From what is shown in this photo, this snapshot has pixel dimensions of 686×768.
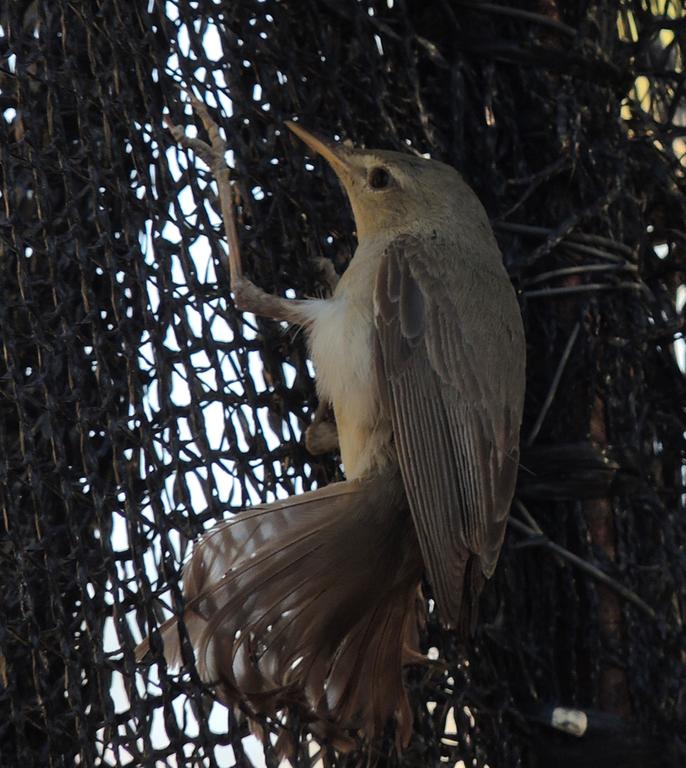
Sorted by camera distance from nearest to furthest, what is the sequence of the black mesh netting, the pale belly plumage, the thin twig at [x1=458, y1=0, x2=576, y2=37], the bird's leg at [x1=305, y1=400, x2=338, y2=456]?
the black mesh netting, the bird's leg at [x1=305, y1=400, x2=338, y2=456], the pale belly plumage, the thin twig at [x1=458, y1=0, x2=576, y2=37]

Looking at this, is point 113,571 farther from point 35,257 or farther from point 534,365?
point 534,365

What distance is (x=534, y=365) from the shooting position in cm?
306

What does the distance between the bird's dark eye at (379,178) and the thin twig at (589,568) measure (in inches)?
32.5

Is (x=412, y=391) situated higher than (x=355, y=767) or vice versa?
(x=412, y=391)

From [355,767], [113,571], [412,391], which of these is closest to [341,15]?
[412,391]

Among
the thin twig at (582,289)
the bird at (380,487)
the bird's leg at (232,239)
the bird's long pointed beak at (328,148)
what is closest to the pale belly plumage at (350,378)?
the bird at (380,487)

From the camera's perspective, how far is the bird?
2561mm

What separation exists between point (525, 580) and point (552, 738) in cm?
32

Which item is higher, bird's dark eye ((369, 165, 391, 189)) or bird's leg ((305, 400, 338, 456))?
bird's dark eye ((369, 165, 391, 189))

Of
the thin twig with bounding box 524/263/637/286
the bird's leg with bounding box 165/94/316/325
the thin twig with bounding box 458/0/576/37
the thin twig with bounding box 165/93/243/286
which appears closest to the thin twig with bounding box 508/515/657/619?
the thin twig with bounding box 524/263/637/286

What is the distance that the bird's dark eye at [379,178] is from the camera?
301 cm

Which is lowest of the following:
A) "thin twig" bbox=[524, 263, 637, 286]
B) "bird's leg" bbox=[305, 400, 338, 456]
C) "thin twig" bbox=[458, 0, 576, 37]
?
"bird's leg" bbox=[305, 400, 338, 456]

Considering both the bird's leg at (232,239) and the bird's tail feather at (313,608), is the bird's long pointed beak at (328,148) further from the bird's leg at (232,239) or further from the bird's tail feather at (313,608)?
the bird's tail feather at (313,608)

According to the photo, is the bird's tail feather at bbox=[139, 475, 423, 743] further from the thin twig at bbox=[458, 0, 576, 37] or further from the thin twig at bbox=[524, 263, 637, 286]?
the thin twig at bbox=[458, 0, 576, 37]
